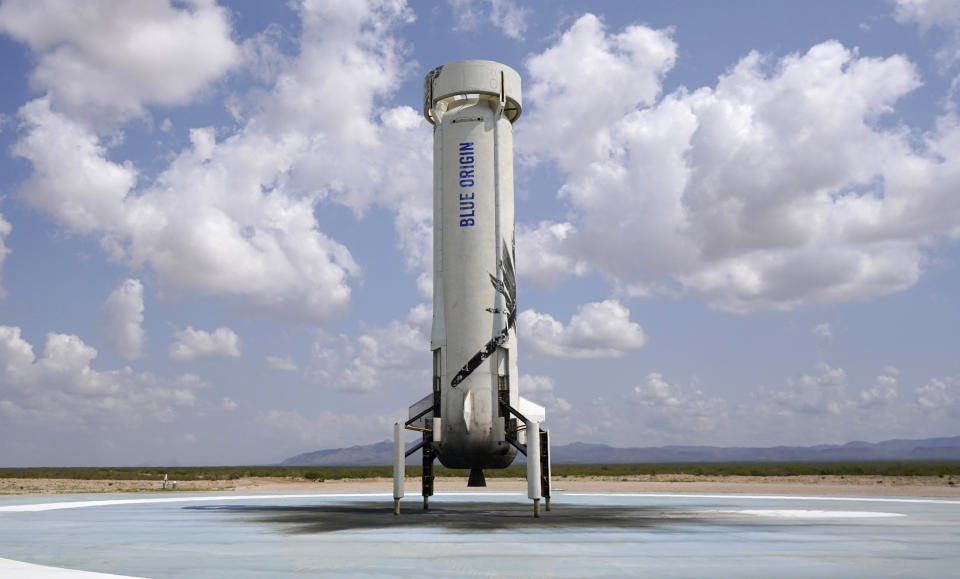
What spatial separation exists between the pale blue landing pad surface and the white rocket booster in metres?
2.38

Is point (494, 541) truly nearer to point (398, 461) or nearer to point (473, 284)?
point (398, 461)

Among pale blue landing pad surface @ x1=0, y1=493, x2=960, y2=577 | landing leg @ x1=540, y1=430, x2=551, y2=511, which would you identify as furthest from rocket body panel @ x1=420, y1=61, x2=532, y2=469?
pale blue landing pad surface @ x1=0, y1=493, x2=960, y2=577

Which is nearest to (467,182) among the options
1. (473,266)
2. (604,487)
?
(473,266)

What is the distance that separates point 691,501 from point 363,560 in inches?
722

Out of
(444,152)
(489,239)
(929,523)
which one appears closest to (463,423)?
(489,239)

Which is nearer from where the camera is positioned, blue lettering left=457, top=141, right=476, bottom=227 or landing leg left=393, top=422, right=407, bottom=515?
landing leg left=393, top=422, right=407, bottom=515

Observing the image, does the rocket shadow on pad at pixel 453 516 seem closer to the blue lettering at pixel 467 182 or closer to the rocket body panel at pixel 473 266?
the rocket body panel at pixel 473 266

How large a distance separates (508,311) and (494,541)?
9863 millimetres

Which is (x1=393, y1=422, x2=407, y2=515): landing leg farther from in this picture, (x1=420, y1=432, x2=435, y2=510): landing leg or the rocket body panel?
the rocket body panel

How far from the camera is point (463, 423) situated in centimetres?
2170

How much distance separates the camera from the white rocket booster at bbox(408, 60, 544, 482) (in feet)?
72.0

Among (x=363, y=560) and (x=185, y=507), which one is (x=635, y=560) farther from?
(x=185, y=507)

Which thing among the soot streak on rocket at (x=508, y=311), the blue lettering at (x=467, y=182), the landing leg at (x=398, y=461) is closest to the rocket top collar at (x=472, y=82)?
the blue lettering at (x=467, y=182)

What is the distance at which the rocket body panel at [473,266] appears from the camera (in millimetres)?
21938
